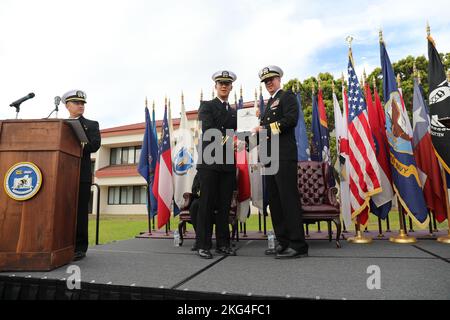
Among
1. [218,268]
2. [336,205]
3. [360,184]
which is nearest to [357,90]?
[360,184]

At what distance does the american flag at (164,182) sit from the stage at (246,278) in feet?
7.84

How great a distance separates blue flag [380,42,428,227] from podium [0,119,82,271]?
4.27 meters

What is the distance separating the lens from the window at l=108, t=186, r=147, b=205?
23.4 m

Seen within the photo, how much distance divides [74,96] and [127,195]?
21738mm

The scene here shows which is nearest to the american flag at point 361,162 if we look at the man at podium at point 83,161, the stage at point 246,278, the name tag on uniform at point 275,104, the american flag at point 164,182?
the stage at point 246,278

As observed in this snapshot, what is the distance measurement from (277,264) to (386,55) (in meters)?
3.86

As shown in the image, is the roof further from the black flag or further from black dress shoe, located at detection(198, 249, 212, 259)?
the black flag

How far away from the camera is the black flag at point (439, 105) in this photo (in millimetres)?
3717

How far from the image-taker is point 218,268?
2.51 metres

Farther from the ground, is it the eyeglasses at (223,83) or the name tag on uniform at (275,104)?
the eyeglasses at (223,83)

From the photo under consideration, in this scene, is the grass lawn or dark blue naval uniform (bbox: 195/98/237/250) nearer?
dark blue naval uniform (bbox: 195/98/237/250)

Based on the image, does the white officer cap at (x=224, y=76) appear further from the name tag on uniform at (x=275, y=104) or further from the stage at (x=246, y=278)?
the stage at (x=246, y=278)

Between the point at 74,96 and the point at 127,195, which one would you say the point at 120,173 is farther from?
the point at 74,96

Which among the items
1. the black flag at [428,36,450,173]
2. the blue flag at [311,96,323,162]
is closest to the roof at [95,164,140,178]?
the blue flag at [311,96,323,162]
